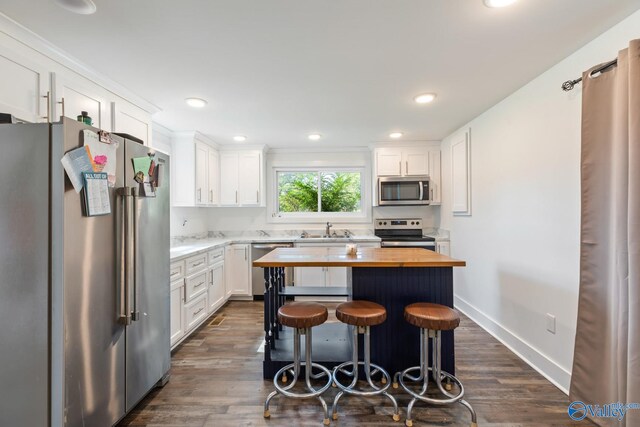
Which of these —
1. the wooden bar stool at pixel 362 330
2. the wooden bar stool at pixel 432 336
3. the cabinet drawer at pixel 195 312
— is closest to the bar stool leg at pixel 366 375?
the wooden bar stool at pixel 362 330

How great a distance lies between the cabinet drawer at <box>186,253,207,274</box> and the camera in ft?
9.32

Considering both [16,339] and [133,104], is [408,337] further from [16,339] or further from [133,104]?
[133,104]

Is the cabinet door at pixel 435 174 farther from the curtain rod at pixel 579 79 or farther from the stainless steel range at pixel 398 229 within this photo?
the curtain rod at pixel 579 79

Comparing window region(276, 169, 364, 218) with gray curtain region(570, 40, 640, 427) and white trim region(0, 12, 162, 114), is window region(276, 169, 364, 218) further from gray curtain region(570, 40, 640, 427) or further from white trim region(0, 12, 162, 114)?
gray curtain region(570, 40, 640, 427)

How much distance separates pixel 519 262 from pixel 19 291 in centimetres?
340

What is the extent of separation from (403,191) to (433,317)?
2683mm

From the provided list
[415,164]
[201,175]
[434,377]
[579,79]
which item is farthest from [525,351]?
[201,175]

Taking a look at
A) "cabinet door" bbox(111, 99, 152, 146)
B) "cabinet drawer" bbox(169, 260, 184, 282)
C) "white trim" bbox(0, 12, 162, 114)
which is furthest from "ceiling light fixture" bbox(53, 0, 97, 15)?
"cabinet drawer" bbox(169, 260, 184, 282)

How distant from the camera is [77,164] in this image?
134cm

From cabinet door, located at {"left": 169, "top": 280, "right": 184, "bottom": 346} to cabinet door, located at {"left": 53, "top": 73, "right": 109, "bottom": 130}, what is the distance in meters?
1.47

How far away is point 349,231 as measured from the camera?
4.60 meters

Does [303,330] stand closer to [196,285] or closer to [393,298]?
[393,298]

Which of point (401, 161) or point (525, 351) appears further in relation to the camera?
point (401, 161)

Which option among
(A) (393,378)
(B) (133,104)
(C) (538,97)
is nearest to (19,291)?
(B) (133,104)
